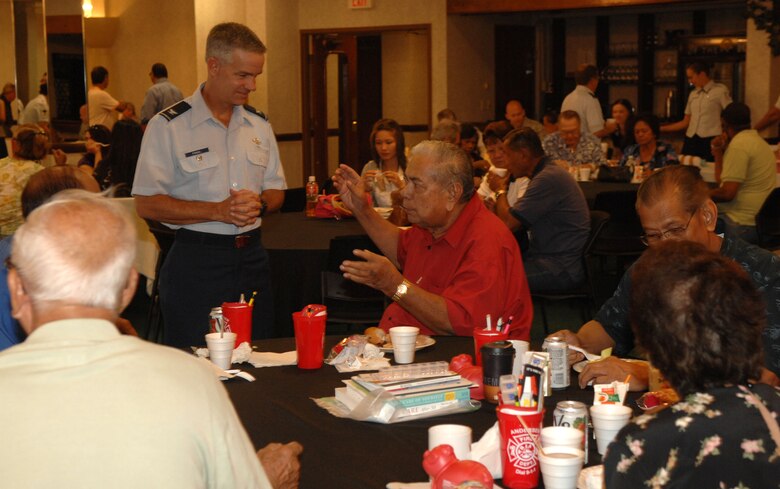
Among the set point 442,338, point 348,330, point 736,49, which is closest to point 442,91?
point 736,49

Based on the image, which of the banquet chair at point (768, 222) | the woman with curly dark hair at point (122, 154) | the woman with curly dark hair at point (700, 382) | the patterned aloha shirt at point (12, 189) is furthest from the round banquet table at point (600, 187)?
the woman with curly dark hair at point (700, 382)

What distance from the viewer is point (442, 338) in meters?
3.21

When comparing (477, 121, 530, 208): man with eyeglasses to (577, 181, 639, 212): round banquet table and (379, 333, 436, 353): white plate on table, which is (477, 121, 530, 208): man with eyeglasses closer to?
(577, 181, 639, 212): round banquet table

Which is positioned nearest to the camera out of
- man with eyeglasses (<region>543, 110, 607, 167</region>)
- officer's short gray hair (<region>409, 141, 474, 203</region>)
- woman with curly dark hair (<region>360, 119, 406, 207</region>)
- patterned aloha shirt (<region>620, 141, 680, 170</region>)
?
officer's short gray hair (<region>409, 141, 474, 203</region>)

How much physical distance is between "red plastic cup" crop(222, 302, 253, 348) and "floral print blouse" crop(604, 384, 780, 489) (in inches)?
61.4

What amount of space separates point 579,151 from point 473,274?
20.2 ft

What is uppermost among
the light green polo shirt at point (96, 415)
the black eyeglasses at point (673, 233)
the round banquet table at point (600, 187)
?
the black eyeglasses at point (673, 233)

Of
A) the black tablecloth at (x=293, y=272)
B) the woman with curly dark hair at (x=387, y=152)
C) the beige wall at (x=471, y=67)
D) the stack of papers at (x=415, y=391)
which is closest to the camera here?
the stack of papers at (x=415, y=391)

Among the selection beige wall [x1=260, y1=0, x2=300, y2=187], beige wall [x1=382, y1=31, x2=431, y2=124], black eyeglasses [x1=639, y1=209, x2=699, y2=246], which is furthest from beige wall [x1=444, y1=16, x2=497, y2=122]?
black eyeglasses [x1=639, y1=209, x2=699, y2=246]

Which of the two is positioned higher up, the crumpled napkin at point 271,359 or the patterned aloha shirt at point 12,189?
the patterned aloha shirt at point 12,189

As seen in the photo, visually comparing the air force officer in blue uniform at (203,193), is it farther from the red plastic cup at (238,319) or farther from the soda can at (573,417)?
the soda can at (573,417)

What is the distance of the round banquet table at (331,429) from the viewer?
6.72 feet

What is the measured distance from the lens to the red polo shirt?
3248 mm

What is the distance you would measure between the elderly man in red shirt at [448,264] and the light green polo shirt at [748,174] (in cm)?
414
